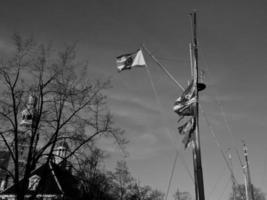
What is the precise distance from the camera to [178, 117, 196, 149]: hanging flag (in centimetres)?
1048

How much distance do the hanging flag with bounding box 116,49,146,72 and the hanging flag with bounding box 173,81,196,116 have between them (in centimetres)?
235

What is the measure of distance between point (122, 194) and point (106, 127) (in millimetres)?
27142

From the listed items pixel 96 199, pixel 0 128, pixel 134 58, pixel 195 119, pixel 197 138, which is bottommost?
pixel 96 199

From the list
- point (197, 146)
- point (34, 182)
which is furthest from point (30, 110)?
point (197, 146)

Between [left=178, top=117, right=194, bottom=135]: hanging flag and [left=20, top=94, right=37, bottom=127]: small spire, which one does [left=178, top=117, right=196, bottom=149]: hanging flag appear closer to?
[left=178, top=117, right=194, bottom=135]: hanging flag

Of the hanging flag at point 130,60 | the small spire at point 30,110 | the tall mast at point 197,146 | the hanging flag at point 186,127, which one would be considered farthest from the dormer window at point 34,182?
the tall mast at point 197,146

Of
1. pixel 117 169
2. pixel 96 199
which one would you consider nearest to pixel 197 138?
pixel 96 199

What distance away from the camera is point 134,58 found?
41.3 ft

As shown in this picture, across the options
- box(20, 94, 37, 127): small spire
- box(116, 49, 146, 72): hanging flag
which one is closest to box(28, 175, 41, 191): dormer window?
box(20, 94, 37, 127): small spire

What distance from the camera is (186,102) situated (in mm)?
10938

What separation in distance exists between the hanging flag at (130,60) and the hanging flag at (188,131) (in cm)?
331

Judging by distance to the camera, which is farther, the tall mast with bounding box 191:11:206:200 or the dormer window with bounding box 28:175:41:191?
the dormer window with bounding box 28:175:41:191

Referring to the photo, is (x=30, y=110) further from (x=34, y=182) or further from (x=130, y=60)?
(x=130, y=60)

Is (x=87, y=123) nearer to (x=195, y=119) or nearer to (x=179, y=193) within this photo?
(x=195, y=119)
